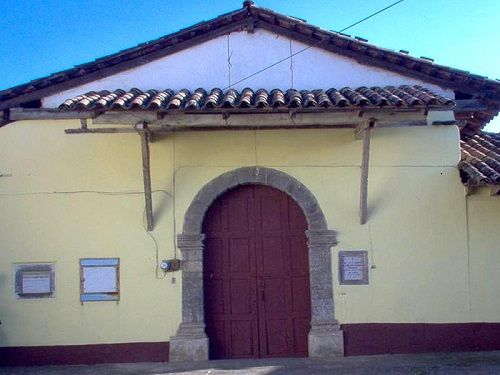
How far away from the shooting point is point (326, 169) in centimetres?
741

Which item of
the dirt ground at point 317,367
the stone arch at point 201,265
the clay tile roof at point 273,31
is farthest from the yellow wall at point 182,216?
the clay tile roof at point 273,31

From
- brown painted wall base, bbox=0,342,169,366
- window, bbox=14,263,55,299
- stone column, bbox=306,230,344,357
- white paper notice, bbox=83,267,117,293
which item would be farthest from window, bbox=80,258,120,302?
stone column, bbox=306,230,344,357

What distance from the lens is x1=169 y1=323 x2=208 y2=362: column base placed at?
6988mm

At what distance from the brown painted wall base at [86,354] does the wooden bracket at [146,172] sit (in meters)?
1.58

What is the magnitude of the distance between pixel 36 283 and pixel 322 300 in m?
3.84

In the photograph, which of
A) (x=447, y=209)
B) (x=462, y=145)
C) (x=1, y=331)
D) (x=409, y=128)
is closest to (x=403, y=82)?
(x=409, y=128)

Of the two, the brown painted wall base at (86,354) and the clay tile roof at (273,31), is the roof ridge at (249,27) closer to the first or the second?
the clay tile roof at (273,31)

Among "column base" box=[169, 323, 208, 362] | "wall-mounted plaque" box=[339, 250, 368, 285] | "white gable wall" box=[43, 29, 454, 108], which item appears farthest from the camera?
"white gable wall" box=[43, 29, 454, 108]

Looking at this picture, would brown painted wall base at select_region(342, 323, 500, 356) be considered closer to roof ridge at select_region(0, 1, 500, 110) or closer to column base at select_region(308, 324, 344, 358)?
column base at select_region(308, 324, 344, 358)

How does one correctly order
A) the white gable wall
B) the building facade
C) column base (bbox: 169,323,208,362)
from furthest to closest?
the white gable wall, the building facade, column base (bbox: 169,323,208,362)

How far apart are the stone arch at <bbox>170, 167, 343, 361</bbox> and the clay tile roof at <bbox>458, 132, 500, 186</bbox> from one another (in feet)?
6.39

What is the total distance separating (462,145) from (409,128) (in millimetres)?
1262

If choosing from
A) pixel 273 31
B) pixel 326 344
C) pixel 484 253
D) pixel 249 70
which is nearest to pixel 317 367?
pixel 326 344

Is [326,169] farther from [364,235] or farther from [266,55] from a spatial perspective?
[266,55]
